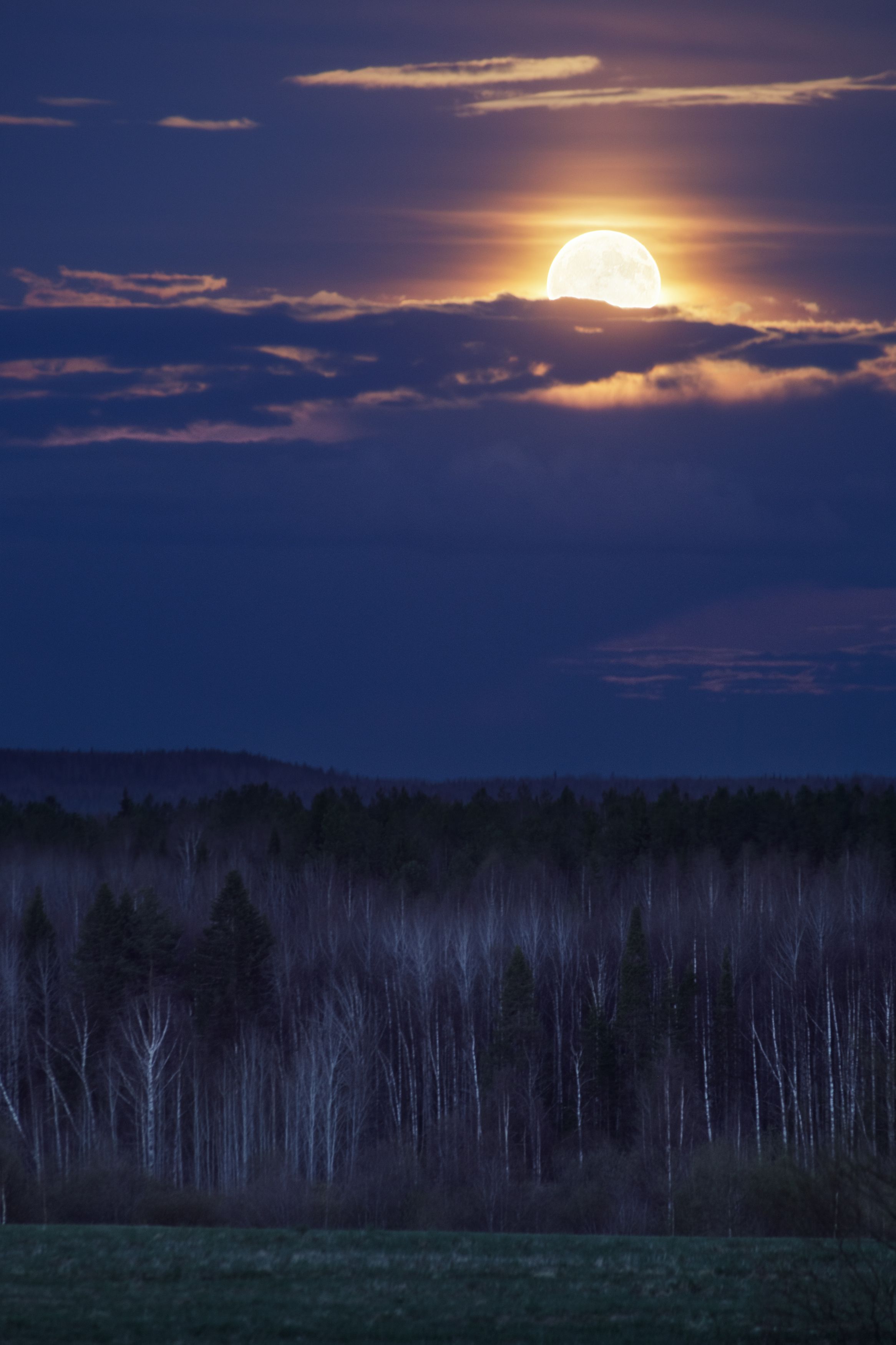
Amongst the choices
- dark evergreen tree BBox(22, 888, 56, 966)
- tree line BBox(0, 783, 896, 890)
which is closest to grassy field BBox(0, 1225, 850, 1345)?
dark evergreen tree BBox(22, 888, 56, 966)

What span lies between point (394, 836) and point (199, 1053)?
35.1 meters

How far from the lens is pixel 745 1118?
6400 centimetres

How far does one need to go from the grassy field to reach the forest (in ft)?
42.1

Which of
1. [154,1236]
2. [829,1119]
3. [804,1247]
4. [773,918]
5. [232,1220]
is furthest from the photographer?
[773,918]

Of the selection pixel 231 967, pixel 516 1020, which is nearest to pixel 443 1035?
pixel 516 1020

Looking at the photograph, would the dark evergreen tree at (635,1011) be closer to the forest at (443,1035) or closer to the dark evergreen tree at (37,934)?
the forest at (443,1035)

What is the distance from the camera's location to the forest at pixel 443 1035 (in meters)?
44.4

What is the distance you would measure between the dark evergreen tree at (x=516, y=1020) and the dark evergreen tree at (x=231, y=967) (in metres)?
12.1

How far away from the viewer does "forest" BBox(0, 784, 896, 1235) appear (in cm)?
4438

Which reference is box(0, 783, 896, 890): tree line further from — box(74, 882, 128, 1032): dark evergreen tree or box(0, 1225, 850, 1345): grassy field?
box(0, 1225, 850, 1345): grassy field

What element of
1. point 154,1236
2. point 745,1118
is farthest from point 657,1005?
point 154,1236

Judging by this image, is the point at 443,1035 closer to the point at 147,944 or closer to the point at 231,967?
the point at 231,967

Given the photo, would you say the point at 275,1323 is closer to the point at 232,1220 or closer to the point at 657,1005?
the point at 232,1220

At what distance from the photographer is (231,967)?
2603 inches
